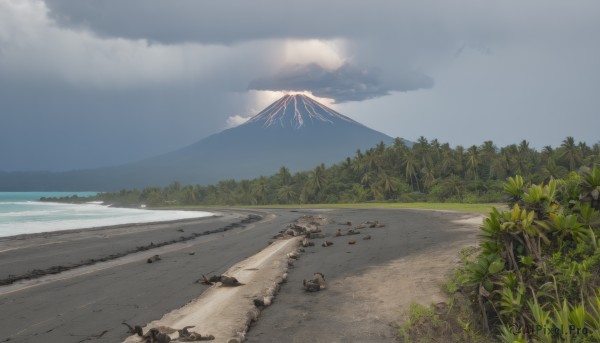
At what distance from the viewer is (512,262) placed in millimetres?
8953

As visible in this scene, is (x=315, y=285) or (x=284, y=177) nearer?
(x=315, y=285)

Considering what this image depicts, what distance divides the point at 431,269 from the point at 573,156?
8624cm

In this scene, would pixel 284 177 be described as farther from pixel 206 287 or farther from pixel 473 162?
pixel 206 287

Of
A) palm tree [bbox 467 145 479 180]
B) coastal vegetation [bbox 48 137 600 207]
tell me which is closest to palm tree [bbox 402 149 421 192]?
coastal vegetation [bbox 48 137 600 207]

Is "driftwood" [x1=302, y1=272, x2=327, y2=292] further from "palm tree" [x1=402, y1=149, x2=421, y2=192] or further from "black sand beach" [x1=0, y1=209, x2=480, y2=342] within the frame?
"palm tree" [x1=402, y1=149, x2=421, y2=192]

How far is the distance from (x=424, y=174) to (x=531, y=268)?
3866 inches

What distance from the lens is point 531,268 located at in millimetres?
8898

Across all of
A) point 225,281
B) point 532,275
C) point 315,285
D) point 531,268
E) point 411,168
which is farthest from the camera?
point 411,168

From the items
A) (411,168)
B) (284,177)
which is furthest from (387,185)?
(284,177)

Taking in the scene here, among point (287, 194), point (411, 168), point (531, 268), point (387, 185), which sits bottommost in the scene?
point (531, 268)

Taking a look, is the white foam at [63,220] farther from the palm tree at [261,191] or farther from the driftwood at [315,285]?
the palm tree at [261,191]

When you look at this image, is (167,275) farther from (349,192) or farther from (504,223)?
(349,192)

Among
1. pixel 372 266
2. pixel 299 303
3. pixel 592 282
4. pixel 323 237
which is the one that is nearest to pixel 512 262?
pixel 592 282

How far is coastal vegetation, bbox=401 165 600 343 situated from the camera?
8.28 m
